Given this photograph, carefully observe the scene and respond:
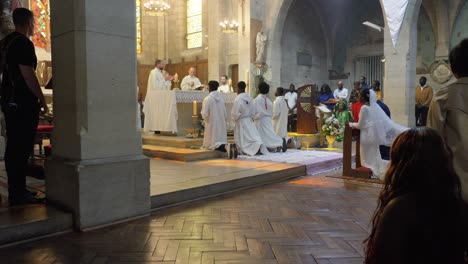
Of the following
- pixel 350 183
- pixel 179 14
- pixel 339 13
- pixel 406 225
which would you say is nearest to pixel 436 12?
pixel 339 13

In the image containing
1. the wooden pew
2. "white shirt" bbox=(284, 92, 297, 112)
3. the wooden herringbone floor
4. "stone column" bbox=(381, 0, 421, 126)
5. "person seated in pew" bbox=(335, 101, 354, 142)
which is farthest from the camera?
"white shirt" bbox=(284, 92, 297, 112)

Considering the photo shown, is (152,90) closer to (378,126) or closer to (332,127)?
(332,127)

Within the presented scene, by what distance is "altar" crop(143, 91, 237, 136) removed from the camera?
909 cm

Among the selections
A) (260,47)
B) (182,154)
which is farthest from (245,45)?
(182,154)

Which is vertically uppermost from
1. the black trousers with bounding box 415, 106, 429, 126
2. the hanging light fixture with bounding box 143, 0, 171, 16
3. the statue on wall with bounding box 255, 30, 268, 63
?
the hanging light fixture with bounding box 143, 0, 171, 16

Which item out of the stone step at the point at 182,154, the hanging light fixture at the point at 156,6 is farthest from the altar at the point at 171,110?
the hanging light fixture at the point at 156,6

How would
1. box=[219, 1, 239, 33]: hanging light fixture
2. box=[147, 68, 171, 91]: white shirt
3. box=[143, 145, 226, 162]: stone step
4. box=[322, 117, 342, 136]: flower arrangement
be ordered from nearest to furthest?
box=[143, 145, 226, 162]: stone step, box=[322, 117, 342, 136]: flower arrangement, box=[147, 68, 171, 91]: white shirt, box=[219, 1, 239, 33]: hanging light fixture

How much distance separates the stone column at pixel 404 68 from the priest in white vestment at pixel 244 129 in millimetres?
5289

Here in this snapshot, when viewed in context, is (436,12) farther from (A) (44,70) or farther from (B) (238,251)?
(B) (238,251)

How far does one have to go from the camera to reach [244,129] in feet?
27.0

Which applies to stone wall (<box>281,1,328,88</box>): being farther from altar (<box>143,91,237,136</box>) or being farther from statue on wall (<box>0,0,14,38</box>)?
statue on wall (<box>0,0,14,38</box>)

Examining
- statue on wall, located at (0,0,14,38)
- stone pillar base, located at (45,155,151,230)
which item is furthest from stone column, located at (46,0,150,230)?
statue on wall, located at (0,0,14,38)

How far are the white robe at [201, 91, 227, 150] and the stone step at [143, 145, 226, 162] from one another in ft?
0.87

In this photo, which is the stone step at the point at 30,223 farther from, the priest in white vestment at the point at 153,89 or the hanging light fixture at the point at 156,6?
the hanging light fixture at the point at 156,6
